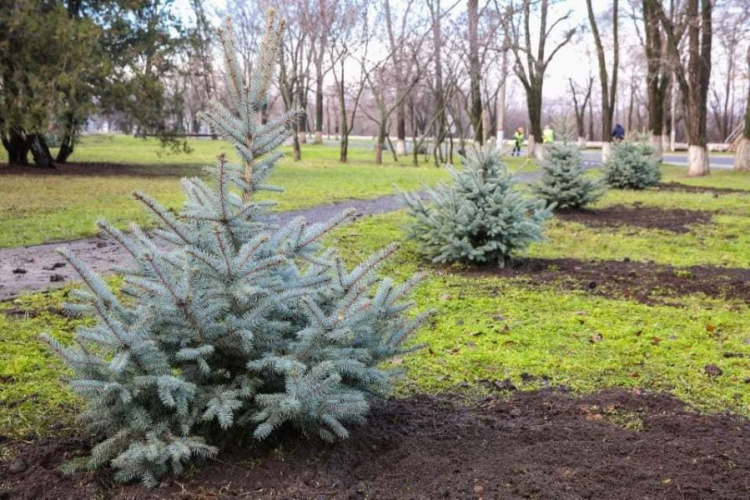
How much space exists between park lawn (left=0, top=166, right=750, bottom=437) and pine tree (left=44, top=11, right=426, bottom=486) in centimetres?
68

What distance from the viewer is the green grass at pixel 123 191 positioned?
977 centimetres

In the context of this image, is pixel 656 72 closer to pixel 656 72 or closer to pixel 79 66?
pixel 656 72

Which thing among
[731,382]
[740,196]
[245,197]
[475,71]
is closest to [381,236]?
[731,382]

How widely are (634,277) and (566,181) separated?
5841 millimetres

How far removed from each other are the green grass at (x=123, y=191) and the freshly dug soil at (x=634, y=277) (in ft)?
8.47

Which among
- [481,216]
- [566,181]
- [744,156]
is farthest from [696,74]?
[481,216]

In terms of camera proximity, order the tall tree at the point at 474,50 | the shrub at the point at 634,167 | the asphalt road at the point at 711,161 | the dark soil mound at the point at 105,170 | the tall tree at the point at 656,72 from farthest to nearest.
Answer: the asphalt road at the point at 711,161 < the tall tree at the point at 656,72 < the tall tree at the point at 474,50 < the dark soil mound at the point at 105,170 < the shrub at the point at 634,167

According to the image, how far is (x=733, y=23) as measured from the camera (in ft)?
84.1

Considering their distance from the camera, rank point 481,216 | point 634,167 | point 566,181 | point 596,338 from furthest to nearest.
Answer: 1. point 634,167
2. point 566,181
3. point 481,216
4. point 596,338

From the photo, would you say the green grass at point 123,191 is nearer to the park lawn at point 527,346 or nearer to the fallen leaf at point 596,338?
the park lawn at point 527,346

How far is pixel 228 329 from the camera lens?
274 cm

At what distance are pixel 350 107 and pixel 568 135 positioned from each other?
211 feet

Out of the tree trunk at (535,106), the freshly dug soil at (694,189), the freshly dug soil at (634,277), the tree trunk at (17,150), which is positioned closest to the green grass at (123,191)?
the freshly dug soil at (634,277)

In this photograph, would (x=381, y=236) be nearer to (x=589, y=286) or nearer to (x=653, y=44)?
(x=589, y=286)
